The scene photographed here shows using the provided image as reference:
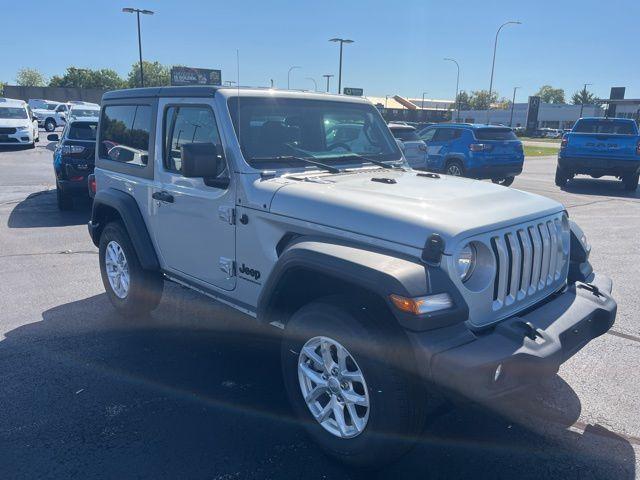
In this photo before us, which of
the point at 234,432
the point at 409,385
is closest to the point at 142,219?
the point at 234,432

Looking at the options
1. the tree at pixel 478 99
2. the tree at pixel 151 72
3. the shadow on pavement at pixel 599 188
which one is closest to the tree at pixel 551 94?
the tree at pixel 478 99

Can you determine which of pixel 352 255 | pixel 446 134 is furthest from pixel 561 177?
pixel 352 255

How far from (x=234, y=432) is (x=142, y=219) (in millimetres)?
2169

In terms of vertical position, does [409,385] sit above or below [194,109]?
below

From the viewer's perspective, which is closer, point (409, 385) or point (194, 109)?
point (409, 385)

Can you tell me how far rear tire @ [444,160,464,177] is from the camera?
46.0 ft

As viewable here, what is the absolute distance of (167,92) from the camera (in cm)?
426

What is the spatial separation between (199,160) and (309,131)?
1077 mm

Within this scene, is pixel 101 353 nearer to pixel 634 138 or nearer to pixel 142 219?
pixel 142 219

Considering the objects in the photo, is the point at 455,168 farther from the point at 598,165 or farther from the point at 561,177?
the point at 598,165

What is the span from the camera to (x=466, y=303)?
2629 millimetres

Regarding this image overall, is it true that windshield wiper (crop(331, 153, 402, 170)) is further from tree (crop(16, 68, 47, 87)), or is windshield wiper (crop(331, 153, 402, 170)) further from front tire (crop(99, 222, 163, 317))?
tree (crop(16, 68, 47, 87))

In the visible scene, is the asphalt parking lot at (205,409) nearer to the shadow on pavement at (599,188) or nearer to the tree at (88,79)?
the shadow on pavement at (599,188)

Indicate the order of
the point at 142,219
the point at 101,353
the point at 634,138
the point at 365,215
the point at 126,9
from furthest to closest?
1. the point at 126,9
2. the point at 634,138
3. the point at 142,219
4. the point at 101,353
5. the point at 365,215
